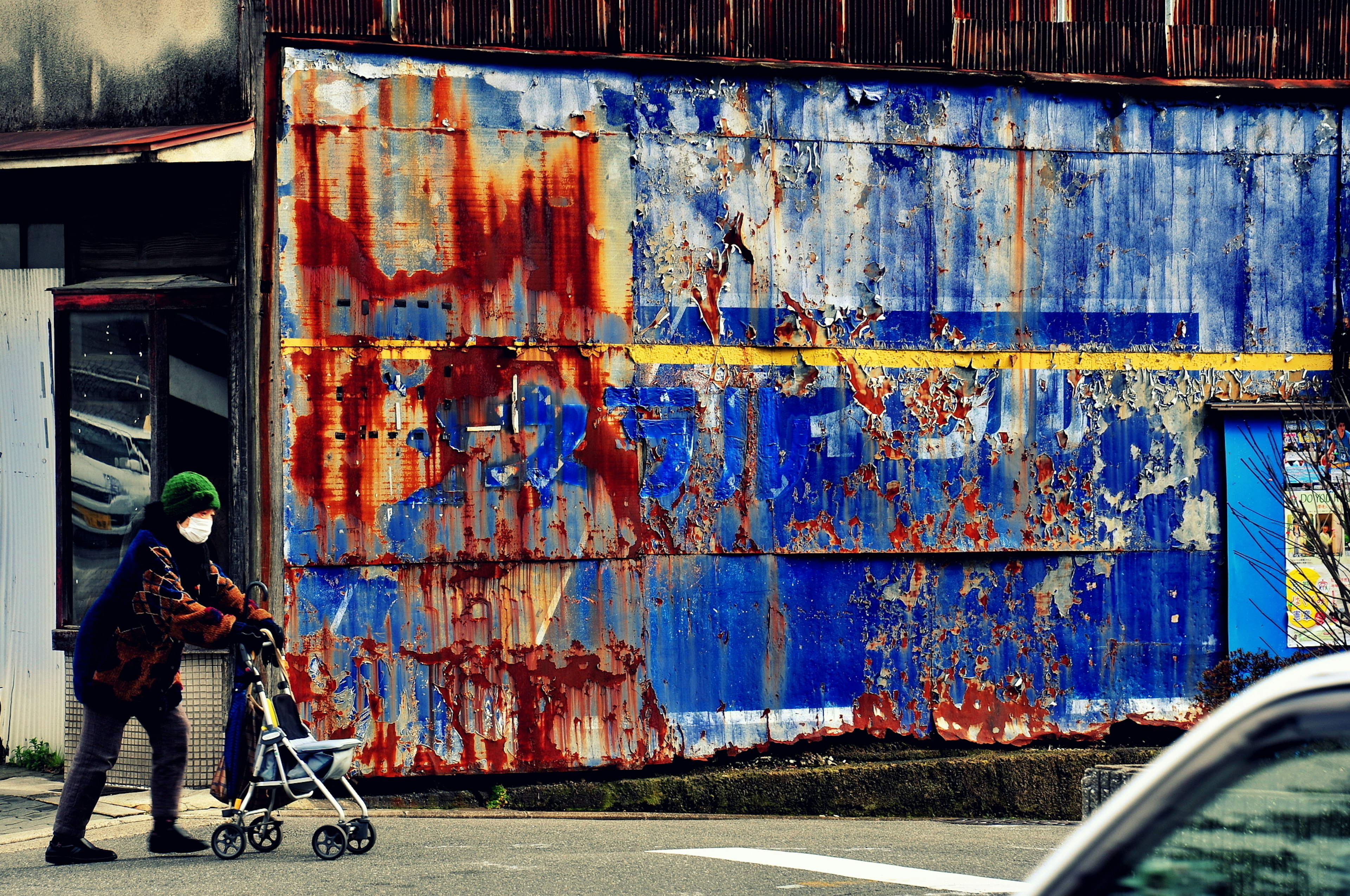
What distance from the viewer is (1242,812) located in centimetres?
200

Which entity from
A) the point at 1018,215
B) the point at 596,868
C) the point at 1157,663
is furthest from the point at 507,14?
the point at 1157,663

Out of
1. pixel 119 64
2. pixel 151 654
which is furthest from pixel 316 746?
pixel 119 64

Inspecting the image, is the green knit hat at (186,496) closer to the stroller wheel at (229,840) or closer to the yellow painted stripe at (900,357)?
the stroller wheel at (229,840)

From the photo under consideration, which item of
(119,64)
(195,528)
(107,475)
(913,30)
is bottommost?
(195,528)

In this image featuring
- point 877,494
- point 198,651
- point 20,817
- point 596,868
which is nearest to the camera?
point 596,868

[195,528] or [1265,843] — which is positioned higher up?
[195,528]

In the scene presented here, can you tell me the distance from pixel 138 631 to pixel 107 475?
9.02 feet

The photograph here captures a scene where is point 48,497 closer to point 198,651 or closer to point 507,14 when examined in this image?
point 198,651

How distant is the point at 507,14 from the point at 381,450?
10.4ft

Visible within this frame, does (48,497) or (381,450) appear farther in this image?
(48,497)

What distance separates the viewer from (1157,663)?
33.1ft

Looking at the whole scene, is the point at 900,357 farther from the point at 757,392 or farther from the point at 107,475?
the point at 107,475

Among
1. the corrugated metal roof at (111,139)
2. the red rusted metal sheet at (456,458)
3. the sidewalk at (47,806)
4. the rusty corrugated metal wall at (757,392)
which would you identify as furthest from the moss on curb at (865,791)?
the corrugated metal roof at (111,139)

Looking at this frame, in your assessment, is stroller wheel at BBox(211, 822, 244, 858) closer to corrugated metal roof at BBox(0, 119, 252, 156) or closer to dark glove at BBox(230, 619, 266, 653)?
dark glove at BBox(230, 619, 266, 653)
